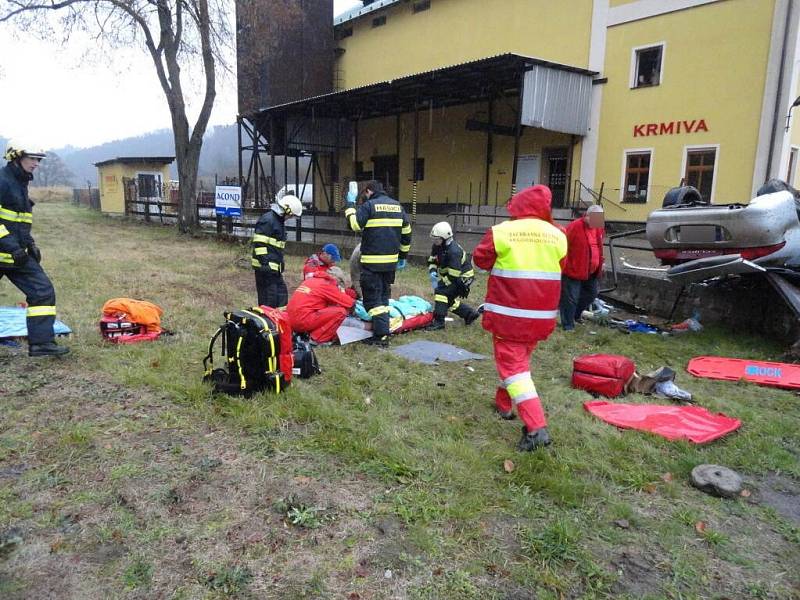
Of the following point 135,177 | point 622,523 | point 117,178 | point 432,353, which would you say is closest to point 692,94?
point 432,353

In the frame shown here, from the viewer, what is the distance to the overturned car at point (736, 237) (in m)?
5.89

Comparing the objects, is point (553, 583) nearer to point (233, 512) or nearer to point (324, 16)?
point (233, 512)

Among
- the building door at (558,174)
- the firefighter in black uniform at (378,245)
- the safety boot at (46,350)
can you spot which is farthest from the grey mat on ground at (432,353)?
the building door at (558,174)

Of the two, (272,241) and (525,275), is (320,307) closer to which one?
(272,241)

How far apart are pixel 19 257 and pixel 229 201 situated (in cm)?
1219

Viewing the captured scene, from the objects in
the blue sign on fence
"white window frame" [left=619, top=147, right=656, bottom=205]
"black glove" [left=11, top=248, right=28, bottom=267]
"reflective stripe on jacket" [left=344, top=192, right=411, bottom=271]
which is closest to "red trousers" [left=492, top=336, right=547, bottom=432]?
"reflective stripe on jacket" [left=344, top=192, right=411, bottom=271]

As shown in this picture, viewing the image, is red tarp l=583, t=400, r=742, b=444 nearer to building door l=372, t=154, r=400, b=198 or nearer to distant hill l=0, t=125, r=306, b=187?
building door l=372, t=154, r=400, b=198

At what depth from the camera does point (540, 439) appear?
11.2 feet

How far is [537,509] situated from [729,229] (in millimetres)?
4857

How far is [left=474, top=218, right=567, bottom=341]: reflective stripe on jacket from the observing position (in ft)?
11.4

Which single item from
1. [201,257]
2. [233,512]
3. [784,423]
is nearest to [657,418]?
[784,423]

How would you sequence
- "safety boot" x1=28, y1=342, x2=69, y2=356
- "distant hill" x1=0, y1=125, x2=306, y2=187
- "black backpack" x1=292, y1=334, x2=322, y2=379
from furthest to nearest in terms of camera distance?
"distant hill" x1=0, y1=125, x2=306, y2=187 → "safety boot" x1=28, y1=342, x2=69, y2=356 → "black backpack" x1=292, y1=334, x2=322, y2=379

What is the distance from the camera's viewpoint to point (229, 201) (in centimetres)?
1617

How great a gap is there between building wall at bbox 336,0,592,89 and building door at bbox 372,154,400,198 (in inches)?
143
